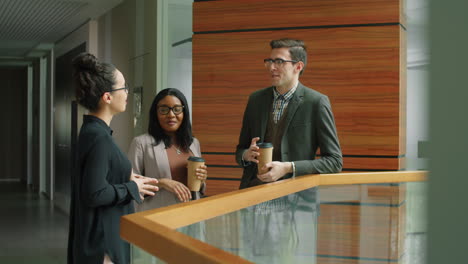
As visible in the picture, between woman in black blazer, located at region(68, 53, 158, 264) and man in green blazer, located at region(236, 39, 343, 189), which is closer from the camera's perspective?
woman in black blazer, located at region(68, 53, 158, 264)

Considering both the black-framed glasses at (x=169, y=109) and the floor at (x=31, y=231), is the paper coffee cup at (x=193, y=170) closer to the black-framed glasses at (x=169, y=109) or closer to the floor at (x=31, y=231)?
the black-framed glasses at (x=169, y=109)

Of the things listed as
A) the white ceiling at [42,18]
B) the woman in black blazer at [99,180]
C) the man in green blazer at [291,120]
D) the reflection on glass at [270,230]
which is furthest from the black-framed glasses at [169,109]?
the white ceiling at [42,18]

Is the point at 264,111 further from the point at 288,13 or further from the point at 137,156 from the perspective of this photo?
the point at 288,13

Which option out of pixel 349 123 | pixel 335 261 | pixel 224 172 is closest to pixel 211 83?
pixel 224 172

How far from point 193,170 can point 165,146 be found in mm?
448

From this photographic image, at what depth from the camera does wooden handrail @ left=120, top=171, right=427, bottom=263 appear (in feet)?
4.71

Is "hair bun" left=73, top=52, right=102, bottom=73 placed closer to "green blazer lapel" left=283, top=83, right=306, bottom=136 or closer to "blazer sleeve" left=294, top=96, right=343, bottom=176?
"green blazer lapel" left=283, top=83, right=306, bottom=136

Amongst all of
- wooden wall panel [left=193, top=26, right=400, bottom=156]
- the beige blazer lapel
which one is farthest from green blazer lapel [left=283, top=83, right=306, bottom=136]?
wooden wall panel [left=193, top=26, right=400, bottom=156]

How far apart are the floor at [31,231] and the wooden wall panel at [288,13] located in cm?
392

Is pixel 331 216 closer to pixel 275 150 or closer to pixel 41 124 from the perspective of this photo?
pixel 275 150

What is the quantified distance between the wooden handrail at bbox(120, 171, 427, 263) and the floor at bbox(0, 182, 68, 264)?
19.1 feet

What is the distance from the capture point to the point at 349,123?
5344 mm

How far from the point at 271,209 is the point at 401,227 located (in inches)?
62.9

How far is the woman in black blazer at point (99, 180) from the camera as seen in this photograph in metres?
2.62
